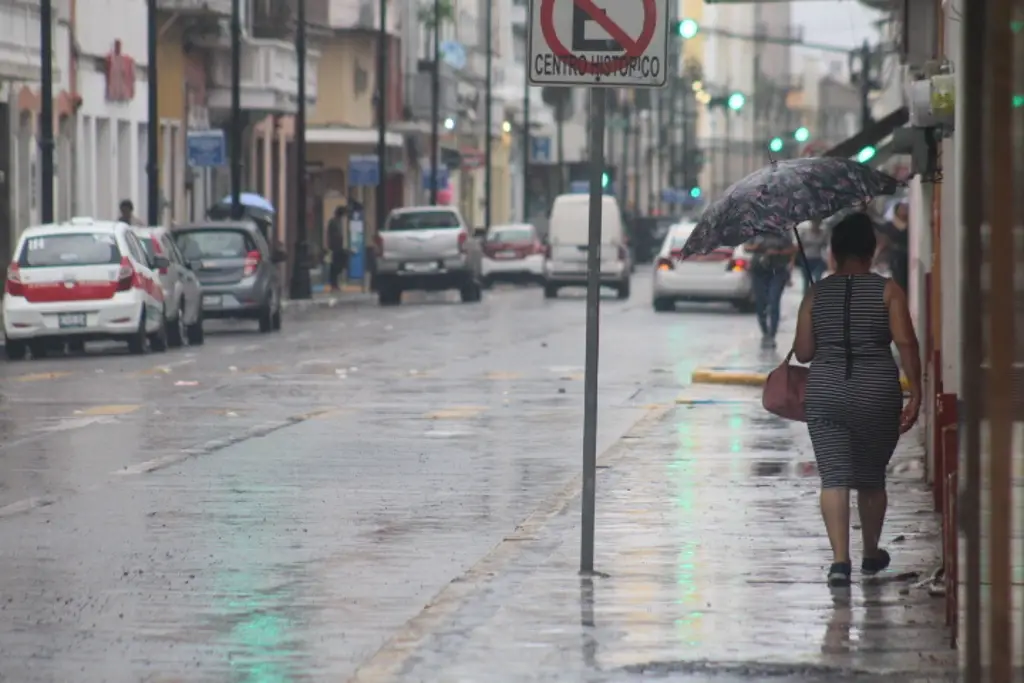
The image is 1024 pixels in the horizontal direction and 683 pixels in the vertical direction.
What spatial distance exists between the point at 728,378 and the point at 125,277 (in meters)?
8.58

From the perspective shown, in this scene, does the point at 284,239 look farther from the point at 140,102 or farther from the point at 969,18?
the point at 969,18

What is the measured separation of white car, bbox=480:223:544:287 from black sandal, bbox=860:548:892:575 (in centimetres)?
5292

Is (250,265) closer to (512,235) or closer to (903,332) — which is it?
(512,235)

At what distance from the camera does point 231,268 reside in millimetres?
38438

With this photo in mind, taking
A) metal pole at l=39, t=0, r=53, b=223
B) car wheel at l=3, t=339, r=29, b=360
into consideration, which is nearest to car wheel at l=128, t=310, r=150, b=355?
car wheel at l=3, t=339, r=29, b=360

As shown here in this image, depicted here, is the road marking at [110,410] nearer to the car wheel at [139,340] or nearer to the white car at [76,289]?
the white car at [76,289]

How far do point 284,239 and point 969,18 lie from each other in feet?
214

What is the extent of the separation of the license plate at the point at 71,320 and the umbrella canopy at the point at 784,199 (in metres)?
20.1

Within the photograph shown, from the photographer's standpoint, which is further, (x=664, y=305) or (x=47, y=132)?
(x=664, y=305)

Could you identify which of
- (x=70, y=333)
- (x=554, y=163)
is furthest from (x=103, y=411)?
(x=554, y=163)

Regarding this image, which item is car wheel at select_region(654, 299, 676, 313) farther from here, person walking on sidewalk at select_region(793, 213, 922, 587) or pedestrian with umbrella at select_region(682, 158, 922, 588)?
person walking on sidewalk at select_region(793, 213, 922, 587)

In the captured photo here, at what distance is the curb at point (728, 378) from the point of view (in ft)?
85.4

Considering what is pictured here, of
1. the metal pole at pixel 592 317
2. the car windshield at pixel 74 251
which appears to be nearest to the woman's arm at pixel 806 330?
the metal pole at pixel 592 317

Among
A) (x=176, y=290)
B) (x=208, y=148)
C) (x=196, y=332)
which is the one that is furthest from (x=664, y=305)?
(x=176, y=290)
